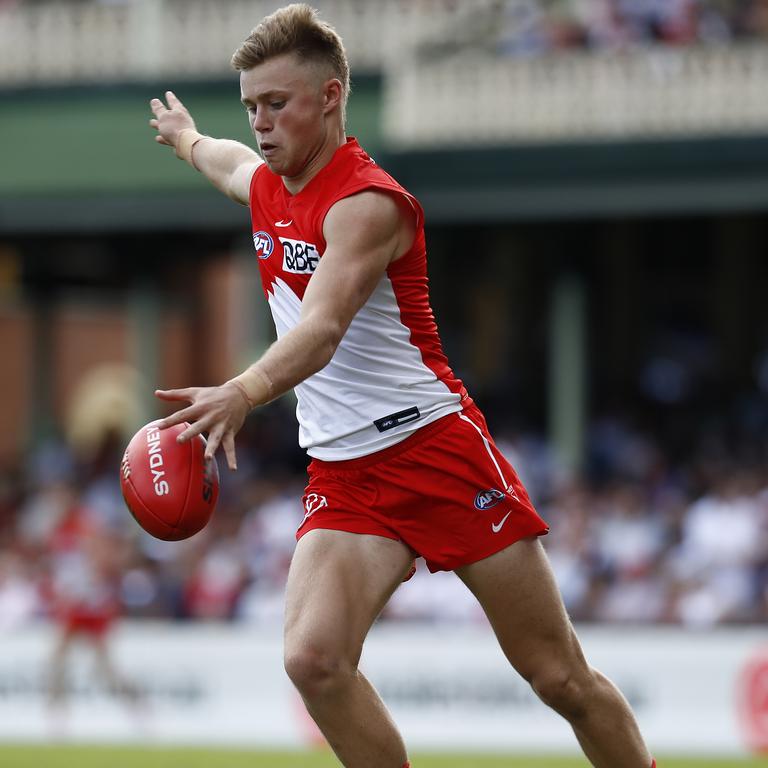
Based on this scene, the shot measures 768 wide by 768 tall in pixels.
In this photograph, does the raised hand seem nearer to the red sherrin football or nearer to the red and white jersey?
the red and white jersey

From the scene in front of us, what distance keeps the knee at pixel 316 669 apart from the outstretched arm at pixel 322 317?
759 mm

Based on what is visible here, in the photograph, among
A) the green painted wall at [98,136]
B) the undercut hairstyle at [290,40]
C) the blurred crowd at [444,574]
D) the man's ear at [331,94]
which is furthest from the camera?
the green painted wall at [98,136]

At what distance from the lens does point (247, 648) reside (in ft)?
44.0

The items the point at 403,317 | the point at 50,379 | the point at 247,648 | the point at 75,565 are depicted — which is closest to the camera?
the point at 403,317

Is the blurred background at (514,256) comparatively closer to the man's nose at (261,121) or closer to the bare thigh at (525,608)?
the bare thigh at (525,608)

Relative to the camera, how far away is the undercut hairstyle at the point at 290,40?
5.22 m

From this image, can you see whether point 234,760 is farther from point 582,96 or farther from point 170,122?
point 582,96

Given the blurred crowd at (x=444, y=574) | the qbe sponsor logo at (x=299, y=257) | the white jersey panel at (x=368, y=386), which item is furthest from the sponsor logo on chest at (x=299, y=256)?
the blurred crowd at (x=444, y=574)

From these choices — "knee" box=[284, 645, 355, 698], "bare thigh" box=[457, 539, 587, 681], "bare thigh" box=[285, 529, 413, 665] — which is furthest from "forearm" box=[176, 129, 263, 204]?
"knee" box=[284, 645, 355, 698]

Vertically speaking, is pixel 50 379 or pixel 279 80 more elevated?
pixel 279 80

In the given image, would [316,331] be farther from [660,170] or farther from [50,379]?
[50,379]

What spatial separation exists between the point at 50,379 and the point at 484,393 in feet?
22.5

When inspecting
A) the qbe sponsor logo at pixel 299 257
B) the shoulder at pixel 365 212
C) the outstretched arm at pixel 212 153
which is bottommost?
the qbe sponsor logo at pixel 299 257

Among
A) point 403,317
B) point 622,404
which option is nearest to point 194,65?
point 622,404
